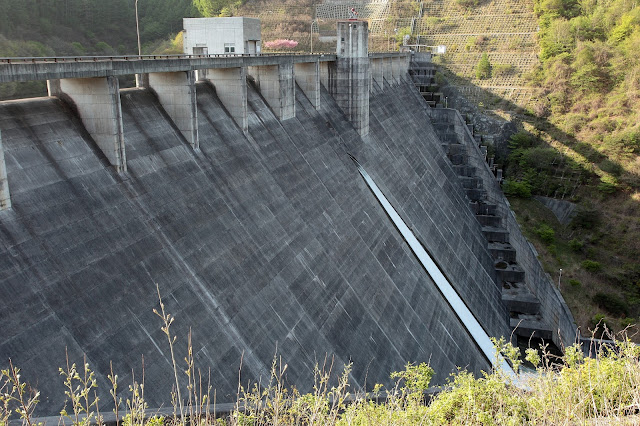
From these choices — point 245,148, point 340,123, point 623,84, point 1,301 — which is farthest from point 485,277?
point 623,84

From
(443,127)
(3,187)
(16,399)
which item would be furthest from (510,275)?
(16,399)

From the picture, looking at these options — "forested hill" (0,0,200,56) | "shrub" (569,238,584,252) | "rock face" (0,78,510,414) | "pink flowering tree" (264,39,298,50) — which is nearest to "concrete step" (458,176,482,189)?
"shrub" (569,238,584,252)

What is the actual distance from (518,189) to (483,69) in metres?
13.7

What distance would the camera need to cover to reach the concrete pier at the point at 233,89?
1585cm

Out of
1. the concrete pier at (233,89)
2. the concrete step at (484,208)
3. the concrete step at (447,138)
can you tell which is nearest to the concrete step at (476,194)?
the concrete step at (484,208)

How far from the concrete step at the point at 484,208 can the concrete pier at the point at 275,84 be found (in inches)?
650

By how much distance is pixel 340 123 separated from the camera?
23.4 metres

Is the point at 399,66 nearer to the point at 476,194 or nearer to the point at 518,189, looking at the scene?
the point at 476,194

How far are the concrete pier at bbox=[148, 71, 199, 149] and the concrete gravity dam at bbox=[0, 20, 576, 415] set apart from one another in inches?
1.9

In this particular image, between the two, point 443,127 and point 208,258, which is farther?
point 443,127

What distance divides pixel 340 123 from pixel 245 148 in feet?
27.4

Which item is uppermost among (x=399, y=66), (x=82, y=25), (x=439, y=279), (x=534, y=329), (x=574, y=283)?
(x=82, y=25)

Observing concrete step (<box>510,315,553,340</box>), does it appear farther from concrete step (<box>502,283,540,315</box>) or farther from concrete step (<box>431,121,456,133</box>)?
concrete step (<box>431,121,456,133</box>)

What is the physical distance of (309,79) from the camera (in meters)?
21.5
